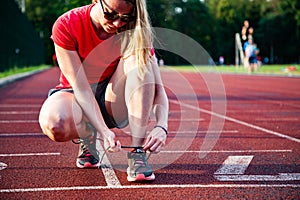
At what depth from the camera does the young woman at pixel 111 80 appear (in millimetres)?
3645

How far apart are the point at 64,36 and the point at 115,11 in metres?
0.59

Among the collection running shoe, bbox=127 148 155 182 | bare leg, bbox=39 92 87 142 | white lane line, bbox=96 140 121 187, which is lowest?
white lane line, bbox=96 140 121 187

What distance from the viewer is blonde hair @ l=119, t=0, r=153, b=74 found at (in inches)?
137

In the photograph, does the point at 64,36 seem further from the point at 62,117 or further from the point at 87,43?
the point at 62,117

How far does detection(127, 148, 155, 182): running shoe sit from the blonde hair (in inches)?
24.7

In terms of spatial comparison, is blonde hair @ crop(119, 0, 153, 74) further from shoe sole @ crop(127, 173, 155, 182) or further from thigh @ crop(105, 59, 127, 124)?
shoe sole @ crop(127, 173, 155, 182)

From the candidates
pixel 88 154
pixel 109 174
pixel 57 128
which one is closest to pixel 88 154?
pixel 88 154

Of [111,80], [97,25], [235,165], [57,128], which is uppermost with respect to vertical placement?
[97,25]

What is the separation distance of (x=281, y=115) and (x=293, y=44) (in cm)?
7558

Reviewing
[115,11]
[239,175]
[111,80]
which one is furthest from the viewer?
[111,80]

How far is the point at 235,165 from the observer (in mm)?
4340

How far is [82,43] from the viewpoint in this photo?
3807 millimetres

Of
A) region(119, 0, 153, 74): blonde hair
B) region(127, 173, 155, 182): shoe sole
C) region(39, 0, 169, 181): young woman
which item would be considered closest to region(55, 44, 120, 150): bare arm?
region(39, 0, 169, 181): young woman

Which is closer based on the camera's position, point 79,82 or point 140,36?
point 140,36
